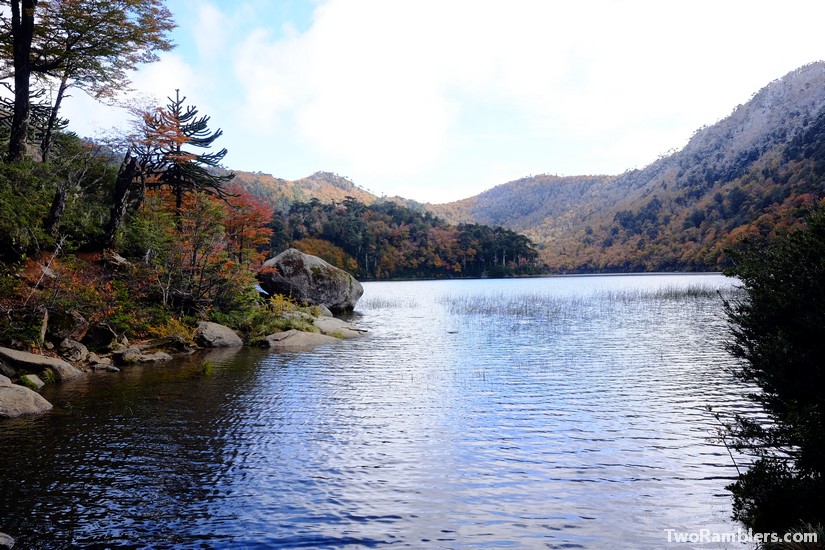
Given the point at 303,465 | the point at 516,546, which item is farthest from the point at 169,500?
the point at 516,546

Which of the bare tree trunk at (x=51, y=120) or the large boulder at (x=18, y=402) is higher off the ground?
the bare tree trunk at (x=51, y=120)

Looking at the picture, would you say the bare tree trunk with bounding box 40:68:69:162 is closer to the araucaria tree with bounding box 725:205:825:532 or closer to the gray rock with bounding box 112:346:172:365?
the gray rock with bounding box 112:346:172:365

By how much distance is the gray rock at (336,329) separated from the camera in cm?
2419

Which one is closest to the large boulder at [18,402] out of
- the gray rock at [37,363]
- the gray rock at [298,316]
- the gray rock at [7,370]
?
the gray rock at [7,370]

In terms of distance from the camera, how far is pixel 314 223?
101 m

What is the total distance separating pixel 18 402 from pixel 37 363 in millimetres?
3492

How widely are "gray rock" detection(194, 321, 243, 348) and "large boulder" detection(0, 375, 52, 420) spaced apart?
30.9 ft

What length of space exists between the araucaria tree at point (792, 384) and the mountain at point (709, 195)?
71810 millimetres

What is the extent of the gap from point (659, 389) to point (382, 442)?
733 cm

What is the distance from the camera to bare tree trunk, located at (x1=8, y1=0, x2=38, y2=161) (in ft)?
64.1

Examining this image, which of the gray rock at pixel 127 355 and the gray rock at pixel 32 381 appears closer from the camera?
the gray rock at pixel 32 381

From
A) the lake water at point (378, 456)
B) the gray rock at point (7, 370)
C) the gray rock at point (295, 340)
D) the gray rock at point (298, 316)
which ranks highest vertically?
the gray rock at point (298, 316)

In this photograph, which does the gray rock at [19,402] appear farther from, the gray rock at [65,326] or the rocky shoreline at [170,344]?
the gray rock at [65,326]

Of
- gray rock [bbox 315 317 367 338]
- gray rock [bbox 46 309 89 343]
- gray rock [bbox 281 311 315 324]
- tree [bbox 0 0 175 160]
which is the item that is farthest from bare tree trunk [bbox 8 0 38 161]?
gray rock [bbox 315 317 367 338]
